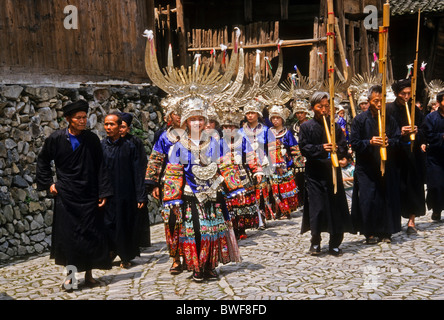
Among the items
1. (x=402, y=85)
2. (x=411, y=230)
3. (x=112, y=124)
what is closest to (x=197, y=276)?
(x=112, y=124)

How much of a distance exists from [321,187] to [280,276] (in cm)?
141

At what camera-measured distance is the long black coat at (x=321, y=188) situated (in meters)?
6.79

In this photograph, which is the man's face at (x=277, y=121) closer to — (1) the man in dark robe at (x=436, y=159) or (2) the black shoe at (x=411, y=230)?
(1) the man in dark robe at (x=436, y=159)

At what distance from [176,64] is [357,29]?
21.8 feet

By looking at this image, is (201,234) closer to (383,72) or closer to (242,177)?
(242,177)

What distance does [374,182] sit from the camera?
24.0 ft

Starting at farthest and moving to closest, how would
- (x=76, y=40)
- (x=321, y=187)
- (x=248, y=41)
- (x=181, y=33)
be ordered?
(x=248, y=41), (x=181, y=33), (x=76, y=40), (x=321, y=187)

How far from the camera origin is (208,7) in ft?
51.4

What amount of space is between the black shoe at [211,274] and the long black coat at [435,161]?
4378 millimetres

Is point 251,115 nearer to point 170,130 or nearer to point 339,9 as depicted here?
point 170,130

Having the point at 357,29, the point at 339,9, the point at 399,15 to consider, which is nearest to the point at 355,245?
the point at 339,9

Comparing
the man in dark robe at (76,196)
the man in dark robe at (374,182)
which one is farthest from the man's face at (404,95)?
the man in dark robe at (76,196)

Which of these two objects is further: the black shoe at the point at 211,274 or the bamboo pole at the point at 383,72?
the bamboo pole at the point at 383,72

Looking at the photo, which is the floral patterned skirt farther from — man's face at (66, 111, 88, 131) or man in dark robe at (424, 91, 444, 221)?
man in dark robe at (424, 91, 444, 221)
